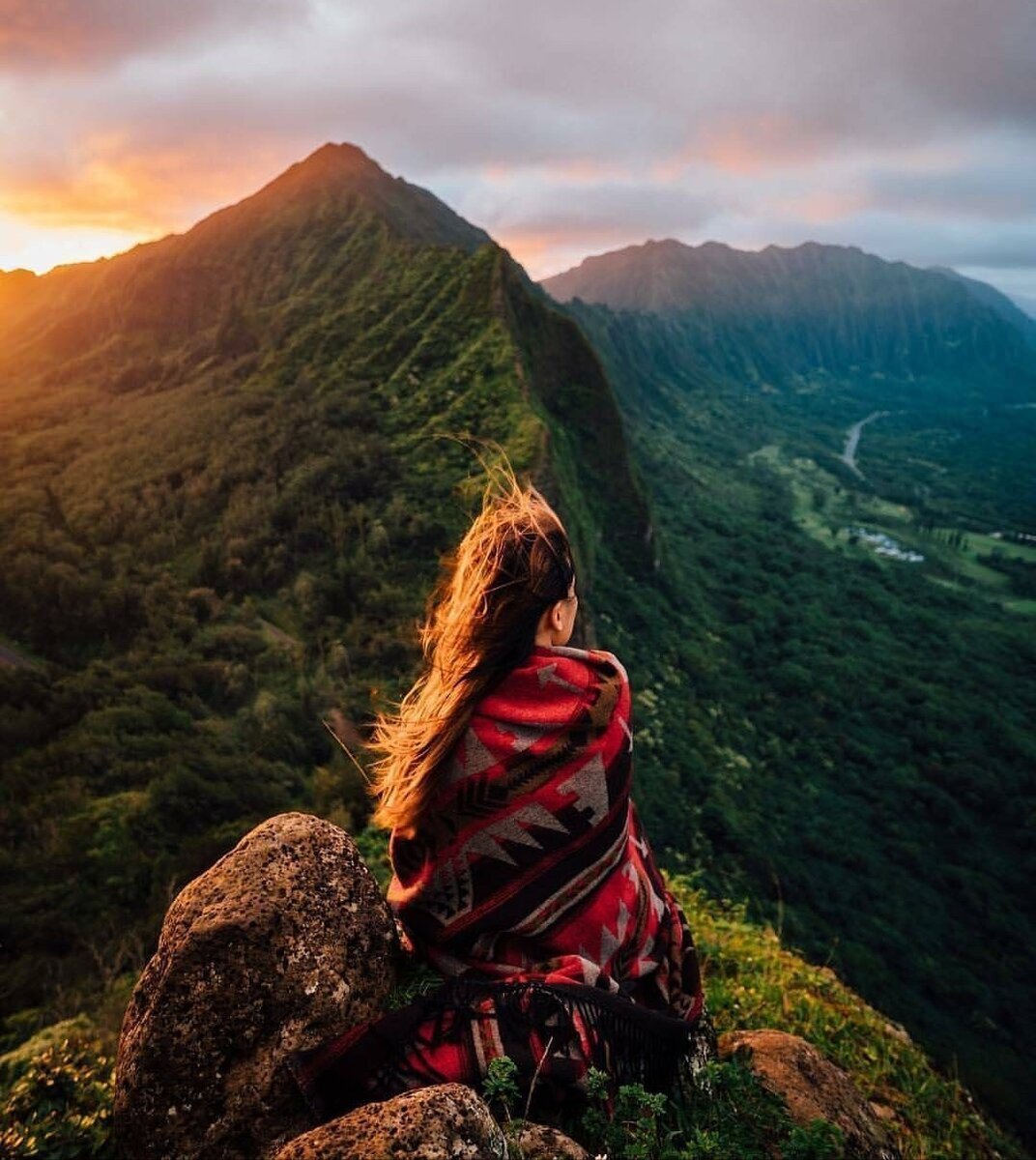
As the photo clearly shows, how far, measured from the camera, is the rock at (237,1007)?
2.20 metres

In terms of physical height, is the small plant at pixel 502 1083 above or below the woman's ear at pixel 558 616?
below

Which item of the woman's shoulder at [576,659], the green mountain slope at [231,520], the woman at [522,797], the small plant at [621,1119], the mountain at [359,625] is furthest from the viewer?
the mountain at [359,625]

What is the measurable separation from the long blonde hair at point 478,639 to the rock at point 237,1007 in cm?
48

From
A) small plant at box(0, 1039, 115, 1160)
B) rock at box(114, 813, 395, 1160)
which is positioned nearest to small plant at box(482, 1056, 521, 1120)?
rock at box(114, 813, 395, 1160)

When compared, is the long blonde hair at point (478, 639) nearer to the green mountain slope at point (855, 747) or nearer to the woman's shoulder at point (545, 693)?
the woman's shoulder at point (545, 693)

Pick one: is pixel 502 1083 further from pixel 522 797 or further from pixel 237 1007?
pixel 237 1007

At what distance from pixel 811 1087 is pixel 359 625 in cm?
1642

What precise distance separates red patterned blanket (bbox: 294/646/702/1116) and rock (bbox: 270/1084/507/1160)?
0.32m

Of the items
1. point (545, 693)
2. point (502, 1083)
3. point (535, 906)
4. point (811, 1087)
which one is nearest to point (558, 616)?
point (545, 693)

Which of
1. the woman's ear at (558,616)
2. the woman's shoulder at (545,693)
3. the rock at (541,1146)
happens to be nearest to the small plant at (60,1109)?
the rock at (541,1146)

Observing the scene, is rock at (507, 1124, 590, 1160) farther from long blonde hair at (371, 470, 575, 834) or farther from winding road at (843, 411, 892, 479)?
winding road at (843, 411, 892, 479)

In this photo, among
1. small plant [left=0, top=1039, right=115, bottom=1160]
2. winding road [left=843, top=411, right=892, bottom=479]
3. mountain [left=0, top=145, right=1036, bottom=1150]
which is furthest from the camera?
winding road [left=843, top=411, right=892, bottom=479]

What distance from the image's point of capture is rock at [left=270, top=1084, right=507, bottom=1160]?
1.56 metres

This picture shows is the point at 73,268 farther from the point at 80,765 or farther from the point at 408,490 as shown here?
the point at 80,765
